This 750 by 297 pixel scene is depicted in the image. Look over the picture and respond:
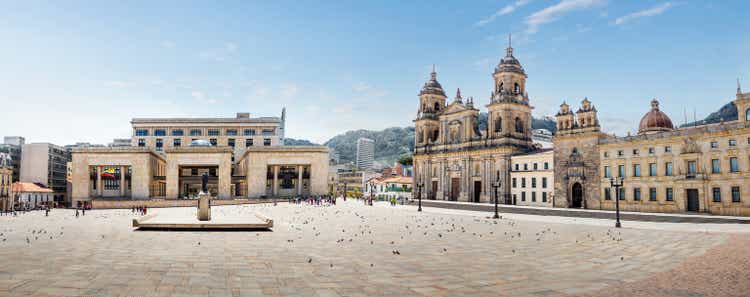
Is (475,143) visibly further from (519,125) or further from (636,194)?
(636,194)

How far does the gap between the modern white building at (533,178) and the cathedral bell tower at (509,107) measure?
4.16 metres

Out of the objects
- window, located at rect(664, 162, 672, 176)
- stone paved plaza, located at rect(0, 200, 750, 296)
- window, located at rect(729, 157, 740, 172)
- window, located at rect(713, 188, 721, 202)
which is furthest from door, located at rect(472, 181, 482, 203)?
stone paved plaza, located at rect(0, 200, 750, 296)

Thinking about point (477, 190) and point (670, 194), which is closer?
point (670, 194)

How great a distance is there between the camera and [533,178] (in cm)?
6581

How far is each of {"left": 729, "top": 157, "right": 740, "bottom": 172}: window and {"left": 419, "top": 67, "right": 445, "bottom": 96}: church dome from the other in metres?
52.5

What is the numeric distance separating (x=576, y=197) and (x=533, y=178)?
7.51 meters

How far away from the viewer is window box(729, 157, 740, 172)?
1672 inches

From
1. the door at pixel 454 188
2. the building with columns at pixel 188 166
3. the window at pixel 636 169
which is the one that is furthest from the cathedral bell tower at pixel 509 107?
the building with columns at pixel 188 166

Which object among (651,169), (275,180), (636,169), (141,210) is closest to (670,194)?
(651,169)

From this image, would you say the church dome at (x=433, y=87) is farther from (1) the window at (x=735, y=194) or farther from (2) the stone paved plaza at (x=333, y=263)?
(2) the stone paved plaza at (x=333, y=263)

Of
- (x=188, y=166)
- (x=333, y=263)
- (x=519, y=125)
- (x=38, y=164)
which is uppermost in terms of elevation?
(x=519, y=125)

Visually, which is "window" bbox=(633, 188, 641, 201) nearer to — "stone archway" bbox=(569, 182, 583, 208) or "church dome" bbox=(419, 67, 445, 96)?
"stone archway" bbox=(569, 182, 583, 208)

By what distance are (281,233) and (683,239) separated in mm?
18849

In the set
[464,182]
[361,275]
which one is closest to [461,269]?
[361,275]
